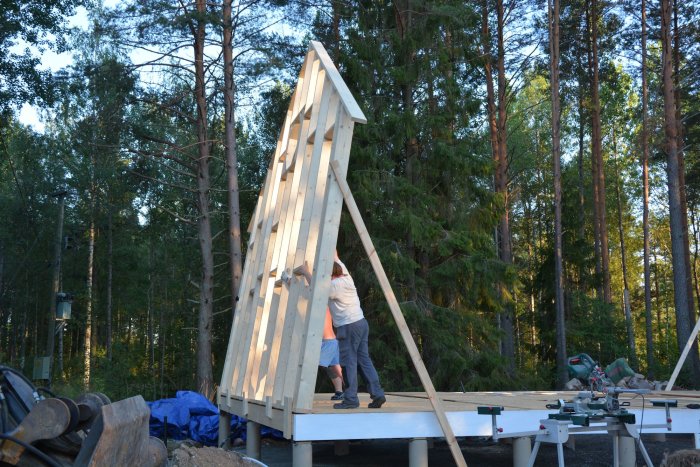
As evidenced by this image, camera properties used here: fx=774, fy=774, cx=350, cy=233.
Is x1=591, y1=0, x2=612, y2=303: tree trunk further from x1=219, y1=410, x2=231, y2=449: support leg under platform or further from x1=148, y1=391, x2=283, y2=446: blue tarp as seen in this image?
x1=219, y1=410, x2=231, y2=449: support leg under platform

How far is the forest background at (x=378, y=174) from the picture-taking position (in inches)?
595

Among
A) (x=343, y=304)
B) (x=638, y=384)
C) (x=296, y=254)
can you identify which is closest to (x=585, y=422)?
(x=343, y=304)

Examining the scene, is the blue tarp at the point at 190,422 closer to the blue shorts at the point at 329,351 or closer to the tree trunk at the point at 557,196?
the blue shorts at the point at 329,351

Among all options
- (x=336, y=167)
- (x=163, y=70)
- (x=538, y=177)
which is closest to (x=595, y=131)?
(x=538, y=177)

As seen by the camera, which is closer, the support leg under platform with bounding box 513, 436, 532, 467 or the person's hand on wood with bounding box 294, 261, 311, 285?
the person's hand on wood with bounding box 294, 261, 311, 285

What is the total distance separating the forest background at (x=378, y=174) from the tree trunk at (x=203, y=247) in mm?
56

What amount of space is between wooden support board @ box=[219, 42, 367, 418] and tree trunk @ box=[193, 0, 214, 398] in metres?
5.69

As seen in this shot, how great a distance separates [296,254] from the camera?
296 inches

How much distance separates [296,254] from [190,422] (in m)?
5.30

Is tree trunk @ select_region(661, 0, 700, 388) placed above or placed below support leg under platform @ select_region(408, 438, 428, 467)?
above

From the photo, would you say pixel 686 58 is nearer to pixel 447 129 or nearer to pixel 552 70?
pixel 552 70

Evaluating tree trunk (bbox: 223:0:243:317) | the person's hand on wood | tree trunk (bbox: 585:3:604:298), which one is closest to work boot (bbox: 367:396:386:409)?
the person's hand on wood

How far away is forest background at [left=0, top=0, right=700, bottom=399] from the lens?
49.6 ft

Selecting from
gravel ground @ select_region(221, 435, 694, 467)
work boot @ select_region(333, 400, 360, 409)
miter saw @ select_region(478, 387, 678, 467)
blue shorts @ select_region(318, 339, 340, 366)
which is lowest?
gravel ground @ select_region(221, 435, 694, 467)
